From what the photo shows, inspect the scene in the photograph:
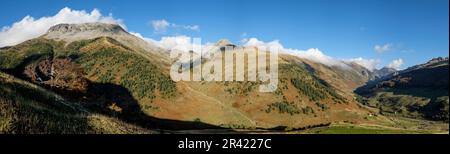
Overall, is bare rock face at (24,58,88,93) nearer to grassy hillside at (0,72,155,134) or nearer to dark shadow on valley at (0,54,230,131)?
dark shadow on valley at (0,54,230,131)

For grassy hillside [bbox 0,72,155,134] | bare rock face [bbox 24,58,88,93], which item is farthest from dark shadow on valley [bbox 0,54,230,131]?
grassy hillside [bbox 0,72,155,134]

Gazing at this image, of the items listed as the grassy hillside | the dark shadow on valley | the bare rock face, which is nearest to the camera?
the grassy hillside

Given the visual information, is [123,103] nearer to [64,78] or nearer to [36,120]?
[64,78]

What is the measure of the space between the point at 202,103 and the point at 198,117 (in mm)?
13947

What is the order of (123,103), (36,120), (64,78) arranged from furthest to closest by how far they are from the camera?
(123,103) → (64,78) → (36,120)

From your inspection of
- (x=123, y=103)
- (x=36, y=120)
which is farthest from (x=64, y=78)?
(x=36, y=120)

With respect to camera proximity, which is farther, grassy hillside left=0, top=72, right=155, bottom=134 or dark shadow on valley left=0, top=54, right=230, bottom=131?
dark shadow on valley left=0, top=54, right=230, bottom=131

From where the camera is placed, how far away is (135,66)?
180m

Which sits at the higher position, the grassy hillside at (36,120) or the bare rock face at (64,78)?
the bare rock face at (64,78)

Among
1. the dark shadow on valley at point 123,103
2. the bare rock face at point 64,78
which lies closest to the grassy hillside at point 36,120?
the bare rock face at point 64,78

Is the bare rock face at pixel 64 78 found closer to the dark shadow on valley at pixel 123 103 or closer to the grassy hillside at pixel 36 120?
the dark shadow on valley at pixel 123 103
